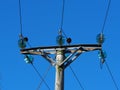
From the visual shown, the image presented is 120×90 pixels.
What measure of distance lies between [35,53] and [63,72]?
5.45ft

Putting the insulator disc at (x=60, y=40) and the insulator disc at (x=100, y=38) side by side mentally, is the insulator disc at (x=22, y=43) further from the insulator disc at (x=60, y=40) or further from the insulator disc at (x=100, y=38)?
the insulator disc at (x=100, y=38)

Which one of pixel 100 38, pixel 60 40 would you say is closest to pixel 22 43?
pixel 60 40

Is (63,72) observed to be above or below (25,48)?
below

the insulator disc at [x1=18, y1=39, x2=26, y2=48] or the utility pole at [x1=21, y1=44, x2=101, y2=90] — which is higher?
the insulator disc at [x1=18, y1=39, x2=26, y2=48]

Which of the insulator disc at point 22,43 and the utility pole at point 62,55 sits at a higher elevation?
the insulator disc at point 22,43

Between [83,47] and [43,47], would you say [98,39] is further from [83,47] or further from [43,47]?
[43,47]

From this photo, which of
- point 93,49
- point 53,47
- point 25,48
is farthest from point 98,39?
point 25,48

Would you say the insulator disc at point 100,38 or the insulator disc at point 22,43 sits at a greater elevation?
the insulator disc at point 22,43

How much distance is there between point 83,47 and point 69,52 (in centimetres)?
61

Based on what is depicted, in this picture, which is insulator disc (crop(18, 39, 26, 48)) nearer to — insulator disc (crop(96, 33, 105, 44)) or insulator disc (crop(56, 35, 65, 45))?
insulator disc (crop(56, 35, 65, 45))

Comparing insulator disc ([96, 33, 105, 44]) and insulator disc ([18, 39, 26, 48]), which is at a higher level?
insulator disc ([18, 39, 26, 48])

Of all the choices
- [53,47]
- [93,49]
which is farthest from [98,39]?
[53,47]

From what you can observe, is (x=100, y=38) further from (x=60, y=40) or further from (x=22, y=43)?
(x=22, y=43)

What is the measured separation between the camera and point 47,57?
20.0 m
